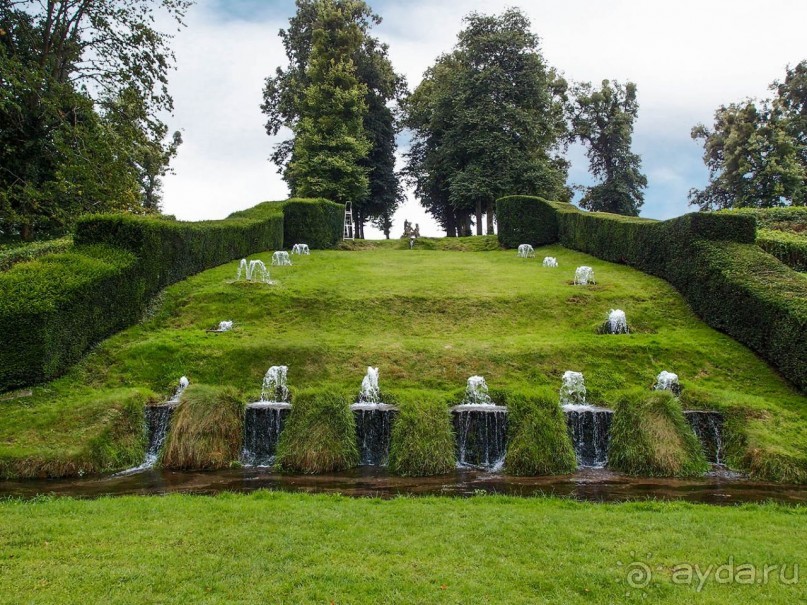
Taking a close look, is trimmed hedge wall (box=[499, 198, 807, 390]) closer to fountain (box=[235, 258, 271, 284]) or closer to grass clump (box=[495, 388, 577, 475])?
grass clump (box=[495, 388, 577, 475])

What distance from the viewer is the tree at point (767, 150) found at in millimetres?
39500

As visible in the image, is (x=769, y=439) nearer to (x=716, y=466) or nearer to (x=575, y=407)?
(x=716, y=466)

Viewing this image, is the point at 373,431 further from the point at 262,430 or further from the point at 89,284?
the point at 89,284

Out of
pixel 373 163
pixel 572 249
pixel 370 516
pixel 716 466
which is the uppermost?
pixel 373 163

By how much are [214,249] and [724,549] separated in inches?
819

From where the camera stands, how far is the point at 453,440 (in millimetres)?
10781

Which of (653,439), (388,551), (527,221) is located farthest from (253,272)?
(388,551)

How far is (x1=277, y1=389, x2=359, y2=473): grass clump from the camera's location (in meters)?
10.3

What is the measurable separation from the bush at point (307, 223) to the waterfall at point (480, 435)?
68.6 feet

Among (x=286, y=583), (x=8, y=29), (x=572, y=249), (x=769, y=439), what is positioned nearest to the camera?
(x=286, y=583)

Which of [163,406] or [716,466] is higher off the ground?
[163,406]

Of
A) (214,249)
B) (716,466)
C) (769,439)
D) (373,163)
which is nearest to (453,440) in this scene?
(716,466)

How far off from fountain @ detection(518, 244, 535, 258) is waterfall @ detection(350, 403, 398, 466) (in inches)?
710

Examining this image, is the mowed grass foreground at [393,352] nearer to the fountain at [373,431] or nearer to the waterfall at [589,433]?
the fountain at [373,431]
